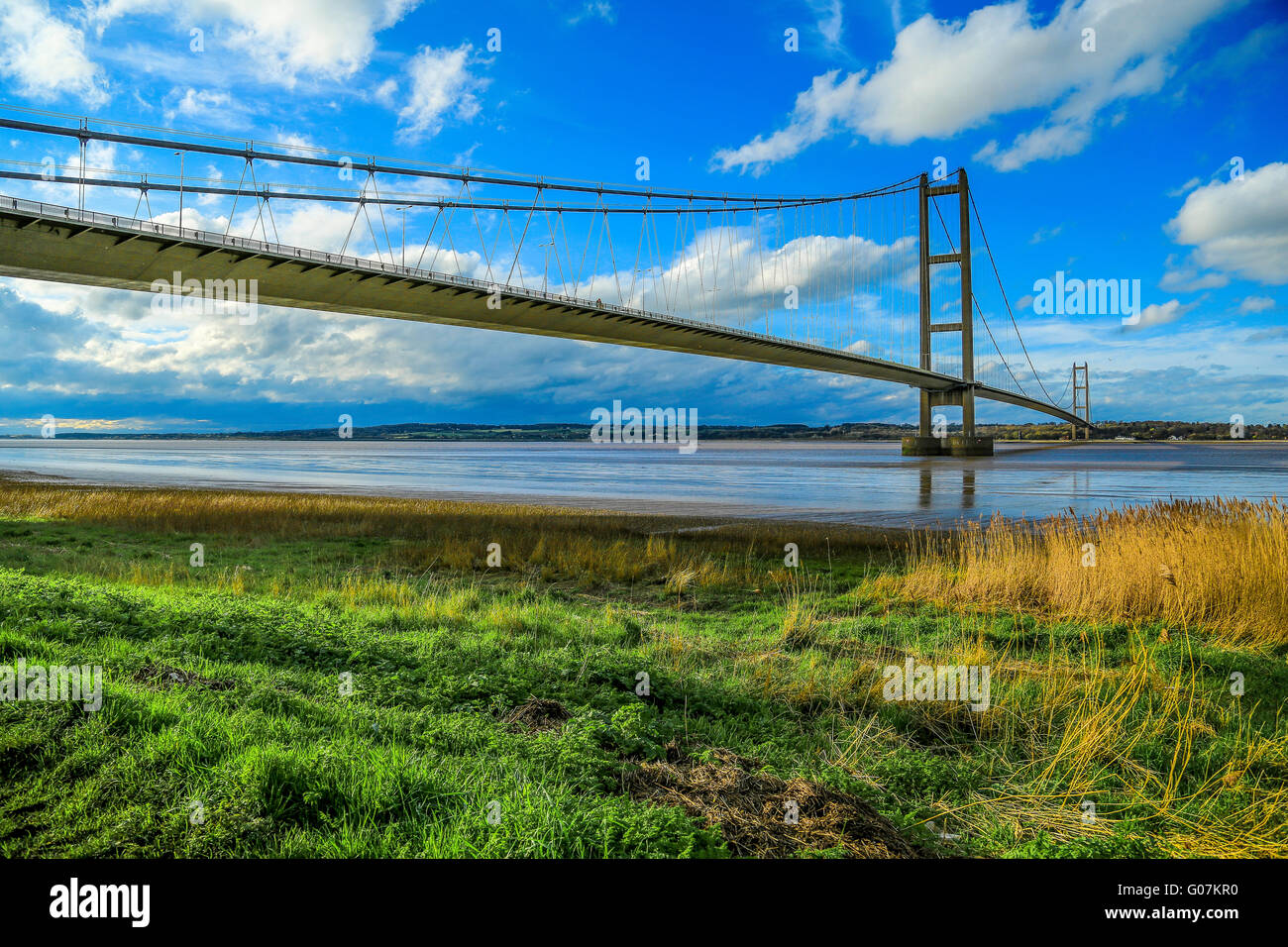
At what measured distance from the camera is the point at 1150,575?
33.8ft

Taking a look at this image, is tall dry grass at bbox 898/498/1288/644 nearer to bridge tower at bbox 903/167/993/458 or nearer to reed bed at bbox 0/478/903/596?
reed bed at bbox 0/478/903/596

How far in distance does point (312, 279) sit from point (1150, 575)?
116 feet

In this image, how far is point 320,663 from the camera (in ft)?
20.2

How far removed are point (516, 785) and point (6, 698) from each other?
9.81 feet

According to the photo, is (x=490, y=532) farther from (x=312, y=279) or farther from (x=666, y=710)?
(x=312, y=279)

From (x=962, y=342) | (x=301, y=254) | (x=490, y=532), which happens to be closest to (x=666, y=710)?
(x=490, y=532)

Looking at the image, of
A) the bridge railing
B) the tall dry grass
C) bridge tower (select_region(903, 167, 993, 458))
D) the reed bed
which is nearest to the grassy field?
the tall dry grass

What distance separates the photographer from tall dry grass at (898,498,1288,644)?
9.45 metres

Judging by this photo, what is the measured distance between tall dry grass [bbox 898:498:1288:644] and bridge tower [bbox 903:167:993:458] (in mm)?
68491

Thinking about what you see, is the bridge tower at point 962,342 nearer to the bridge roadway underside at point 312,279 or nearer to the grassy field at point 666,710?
the bridge roadway underside at point 312,279

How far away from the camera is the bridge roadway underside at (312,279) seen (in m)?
27.7

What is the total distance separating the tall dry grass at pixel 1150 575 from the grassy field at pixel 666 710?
0.05 metres
